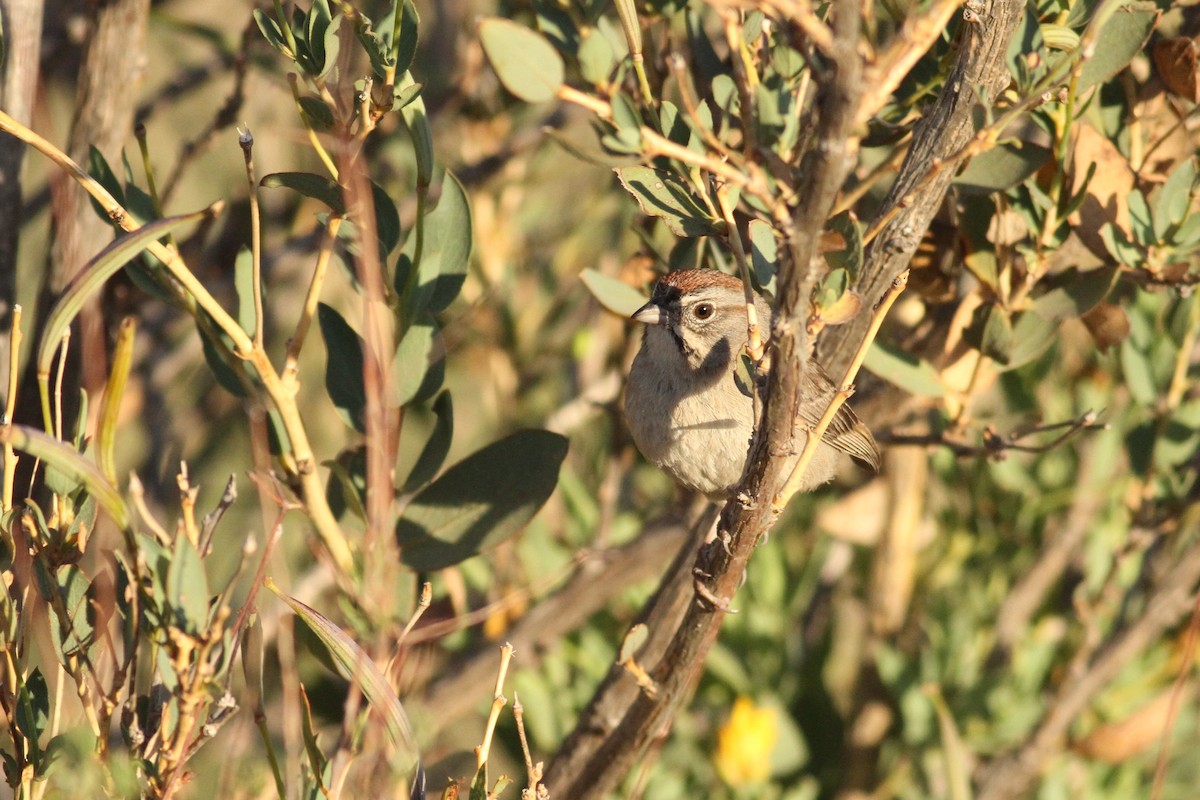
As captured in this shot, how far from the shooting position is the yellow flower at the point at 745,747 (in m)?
3.99

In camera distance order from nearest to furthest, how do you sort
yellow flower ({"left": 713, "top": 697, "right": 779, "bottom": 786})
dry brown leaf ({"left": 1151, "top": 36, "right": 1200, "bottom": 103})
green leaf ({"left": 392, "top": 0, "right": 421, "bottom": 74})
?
green leaf ({"left": 392, "top": 0, "right": 421, "bottom": 74}) < dry brown leaf ({"left": 1151, "top": 36, "right": 1200, "bottom": 103}) < yellow flower ({"left": 713, "top": 697, "right": 779, "bottom": 786})

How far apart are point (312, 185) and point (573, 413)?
236 centimetres

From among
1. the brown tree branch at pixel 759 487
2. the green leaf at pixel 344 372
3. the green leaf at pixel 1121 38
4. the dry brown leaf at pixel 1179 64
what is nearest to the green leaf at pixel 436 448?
the green leaf at pixel 344 372

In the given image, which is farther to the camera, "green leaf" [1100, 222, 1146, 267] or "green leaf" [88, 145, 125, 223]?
"green leaf" [1100, 222, 1146, 267]

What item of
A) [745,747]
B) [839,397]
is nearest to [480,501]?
[839,397]

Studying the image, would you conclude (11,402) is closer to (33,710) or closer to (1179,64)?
(33,710)

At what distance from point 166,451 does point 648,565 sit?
170cm

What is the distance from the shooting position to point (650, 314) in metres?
3.20

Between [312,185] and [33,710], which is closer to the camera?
[33,710]

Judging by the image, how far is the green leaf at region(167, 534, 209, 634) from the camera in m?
1.78

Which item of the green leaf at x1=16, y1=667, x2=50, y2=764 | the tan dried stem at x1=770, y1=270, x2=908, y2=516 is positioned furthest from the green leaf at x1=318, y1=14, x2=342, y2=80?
the green leaf at x1=16, y1=667, x2=50, y2=764

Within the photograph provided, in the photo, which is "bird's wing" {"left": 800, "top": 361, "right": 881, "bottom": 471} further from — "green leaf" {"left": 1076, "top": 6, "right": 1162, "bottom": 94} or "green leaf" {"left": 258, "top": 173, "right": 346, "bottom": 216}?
"green leaf" {"left": 258, "top": 173, "right": 346, "bottom": 216}

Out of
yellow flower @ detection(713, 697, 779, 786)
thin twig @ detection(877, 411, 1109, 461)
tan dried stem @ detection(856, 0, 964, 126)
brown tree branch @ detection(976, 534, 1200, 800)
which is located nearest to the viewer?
tan dried stem @ detection(856, 0, 964, 126)

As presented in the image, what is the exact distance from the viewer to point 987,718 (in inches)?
166
